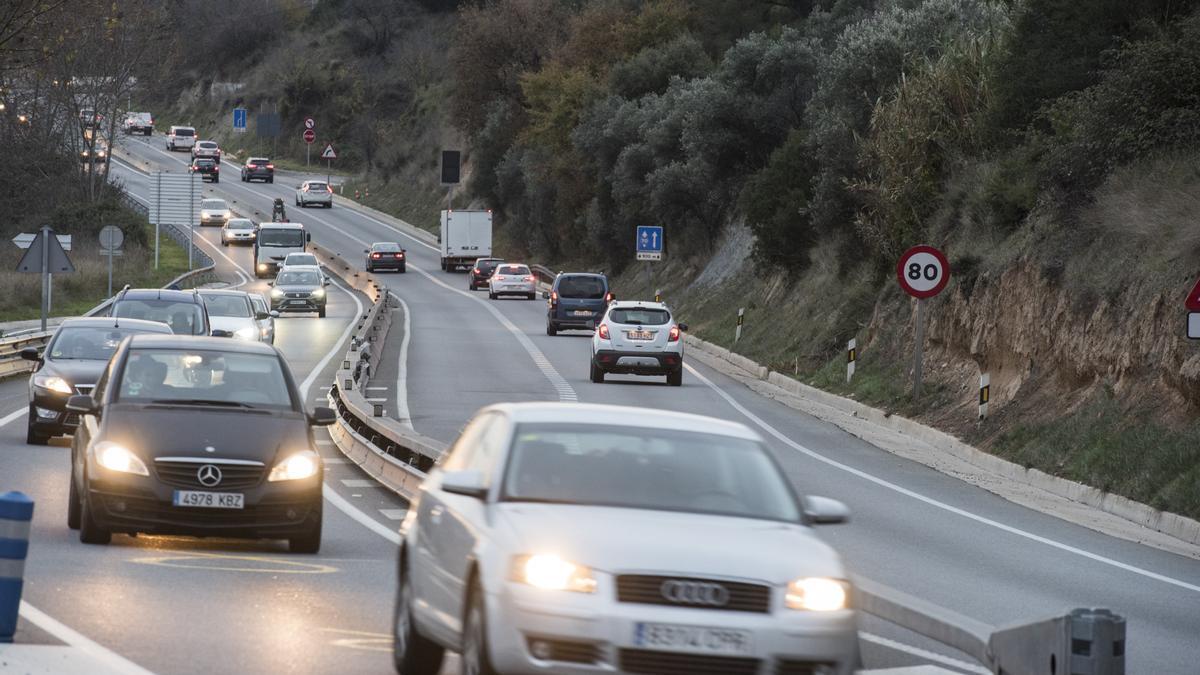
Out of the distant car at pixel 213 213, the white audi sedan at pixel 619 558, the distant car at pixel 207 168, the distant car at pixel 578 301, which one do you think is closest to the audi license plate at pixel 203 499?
the white audi sedan at pixel 619 558

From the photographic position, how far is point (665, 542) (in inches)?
320

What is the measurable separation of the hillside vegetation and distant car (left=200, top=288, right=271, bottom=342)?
11.5 meters

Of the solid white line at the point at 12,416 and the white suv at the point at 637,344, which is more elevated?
the white suv at the point at 637,344

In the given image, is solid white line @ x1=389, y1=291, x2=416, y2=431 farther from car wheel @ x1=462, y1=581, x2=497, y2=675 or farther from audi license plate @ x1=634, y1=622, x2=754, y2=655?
audi license plate @ x1=634, y1=622, x2=754, y2=655

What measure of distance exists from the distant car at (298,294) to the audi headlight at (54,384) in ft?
123

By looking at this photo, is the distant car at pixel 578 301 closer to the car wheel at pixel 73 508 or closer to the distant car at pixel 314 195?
the car wheel at pixel 73 508

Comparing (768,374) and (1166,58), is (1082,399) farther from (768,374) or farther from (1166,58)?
(768,374)

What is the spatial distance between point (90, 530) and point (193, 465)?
910 mm

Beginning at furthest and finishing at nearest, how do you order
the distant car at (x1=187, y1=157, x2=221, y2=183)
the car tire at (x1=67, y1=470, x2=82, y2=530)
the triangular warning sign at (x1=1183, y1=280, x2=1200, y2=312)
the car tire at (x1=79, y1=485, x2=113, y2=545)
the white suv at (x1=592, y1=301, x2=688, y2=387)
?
1. the distant car at (x1=187, y1=157, x2=221, y2=183)
2. the white suv at (x1=592, y1=301, x2=688, y2=387)
3. the triangular warning sign at (x1=1183, y1=280, x2=1200, y2=312)
4. the car tire at (x1=67, y1=470, x2=82, y2=530)
5. the car tire at (x1=79, y1=485, x2=113, y2=545)

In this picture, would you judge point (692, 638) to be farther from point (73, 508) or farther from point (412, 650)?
point (73, 508)

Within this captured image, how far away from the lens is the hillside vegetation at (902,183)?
2689 centimetres

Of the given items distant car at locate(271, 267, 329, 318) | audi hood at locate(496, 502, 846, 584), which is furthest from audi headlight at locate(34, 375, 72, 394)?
distant car at locate(271, 267, 329, 318)

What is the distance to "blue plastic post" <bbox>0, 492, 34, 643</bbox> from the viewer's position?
9.87 m

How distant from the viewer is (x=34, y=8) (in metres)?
32.2
